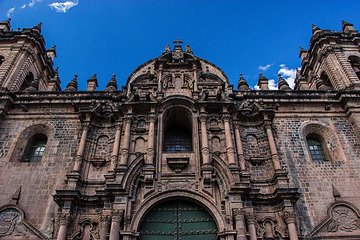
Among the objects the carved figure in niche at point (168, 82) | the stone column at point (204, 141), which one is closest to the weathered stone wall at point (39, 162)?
the carved figure in niche at point (168, 82)

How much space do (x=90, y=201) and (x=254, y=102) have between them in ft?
31.2

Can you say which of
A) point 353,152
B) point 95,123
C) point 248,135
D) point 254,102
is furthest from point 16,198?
point 353,152

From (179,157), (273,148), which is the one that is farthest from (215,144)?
(273,148)

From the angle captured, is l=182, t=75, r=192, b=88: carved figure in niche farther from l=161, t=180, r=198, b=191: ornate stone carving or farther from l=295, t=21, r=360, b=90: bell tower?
l=295, t=21, r=360, b=90: bell tower

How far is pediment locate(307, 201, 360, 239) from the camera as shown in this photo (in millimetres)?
13188

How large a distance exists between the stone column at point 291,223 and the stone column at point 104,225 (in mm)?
7088

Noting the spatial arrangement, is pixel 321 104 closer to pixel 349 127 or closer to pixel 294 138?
pixel 349 127

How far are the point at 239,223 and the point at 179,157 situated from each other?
3.97 m

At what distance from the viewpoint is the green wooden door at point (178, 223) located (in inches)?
508

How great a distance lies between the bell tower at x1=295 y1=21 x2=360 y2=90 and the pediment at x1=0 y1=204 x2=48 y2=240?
1774cm

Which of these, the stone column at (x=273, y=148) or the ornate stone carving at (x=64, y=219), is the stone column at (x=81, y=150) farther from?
the stone column at (x=273, y=148)

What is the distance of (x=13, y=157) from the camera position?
15.9 meters

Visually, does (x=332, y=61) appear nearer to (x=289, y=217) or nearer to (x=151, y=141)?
(x=289, y=217)

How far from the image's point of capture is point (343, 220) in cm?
1370
